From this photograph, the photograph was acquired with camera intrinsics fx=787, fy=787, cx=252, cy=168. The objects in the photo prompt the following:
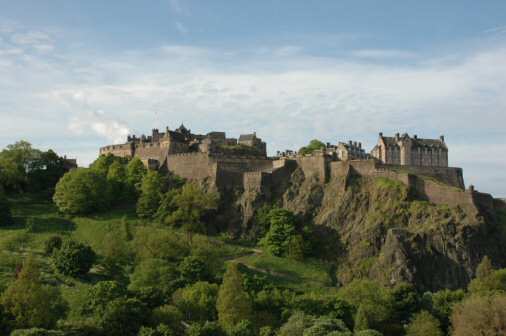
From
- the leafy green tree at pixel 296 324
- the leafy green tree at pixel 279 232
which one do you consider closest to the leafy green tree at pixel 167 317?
the leafy green tree at pixel 296 324

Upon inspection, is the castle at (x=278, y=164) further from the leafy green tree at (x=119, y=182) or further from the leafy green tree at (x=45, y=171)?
the leafy green tree at (x=45, y=171)

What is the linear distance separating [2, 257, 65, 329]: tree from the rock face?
33580 mm

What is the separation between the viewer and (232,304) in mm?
71875

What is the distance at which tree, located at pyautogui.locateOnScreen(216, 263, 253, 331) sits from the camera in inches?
2793

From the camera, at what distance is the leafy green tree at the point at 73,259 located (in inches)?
3231

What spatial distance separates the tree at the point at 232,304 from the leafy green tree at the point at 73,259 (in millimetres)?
17262

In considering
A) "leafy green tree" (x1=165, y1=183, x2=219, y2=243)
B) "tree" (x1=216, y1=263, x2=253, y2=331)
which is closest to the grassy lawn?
"leafy green tree" (x1=165, y1=183, x2=219, y2=243)

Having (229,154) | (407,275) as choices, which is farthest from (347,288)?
(229,154)

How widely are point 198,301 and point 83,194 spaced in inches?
1295

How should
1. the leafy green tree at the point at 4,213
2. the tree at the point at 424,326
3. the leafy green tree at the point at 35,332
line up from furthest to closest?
the leafy green tree at the point at 4,213 < the tree at the point at 424,326 < the leafy green tree at the point at 35,332

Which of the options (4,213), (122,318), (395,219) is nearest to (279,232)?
(395,219)

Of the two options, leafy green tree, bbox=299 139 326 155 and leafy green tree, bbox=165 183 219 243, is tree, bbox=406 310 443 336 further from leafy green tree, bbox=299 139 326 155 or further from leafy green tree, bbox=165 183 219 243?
leafy green tree, bbox=299 139 326 155

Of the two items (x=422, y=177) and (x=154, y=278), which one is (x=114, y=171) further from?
(x=422, y=177)

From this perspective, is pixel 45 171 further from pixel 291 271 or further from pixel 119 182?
pixel 291 271
